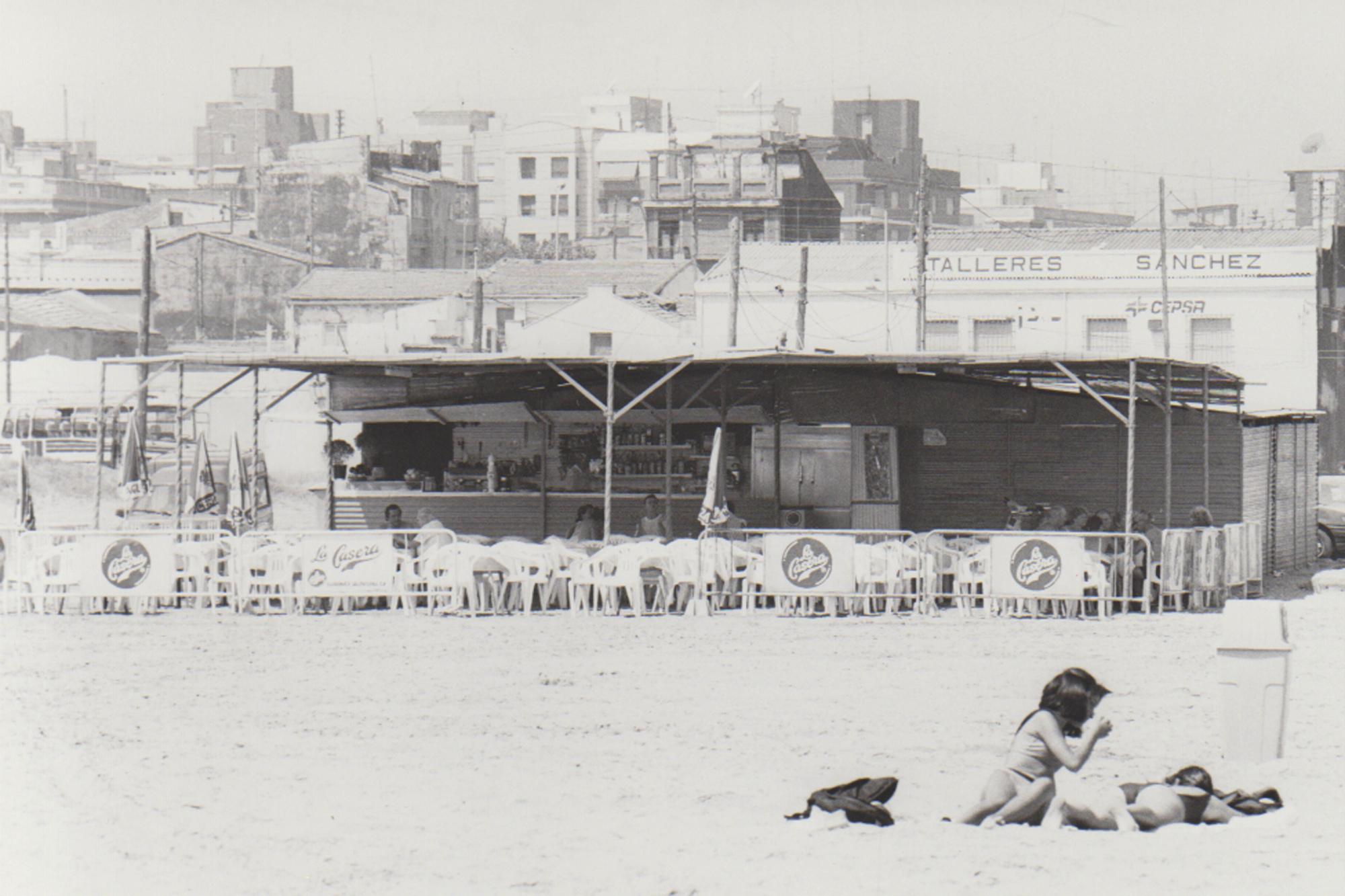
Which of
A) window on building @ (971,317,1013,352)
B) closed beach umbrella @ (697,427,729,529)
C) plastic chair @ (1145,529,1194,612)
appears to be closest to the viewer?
plastic chair @ (1145,529,1194,612)

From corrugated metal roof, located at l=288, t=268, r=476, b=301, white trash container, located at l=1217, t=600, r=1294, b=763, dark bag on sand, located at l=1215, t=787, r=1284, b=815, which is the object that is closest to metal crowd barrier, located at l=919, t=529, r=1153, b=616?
white trash container, located at l=1217, t=600, r=1294, b=763

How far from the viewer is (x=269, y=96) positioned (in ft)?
373

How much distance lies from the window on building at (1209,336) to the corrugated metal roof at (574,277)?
66.6 ft

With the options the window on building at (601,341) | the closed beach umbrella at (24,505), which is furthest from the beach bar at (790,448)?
the window on building at (601,341)

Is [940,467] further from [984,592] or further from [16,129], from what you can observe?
[16,129]

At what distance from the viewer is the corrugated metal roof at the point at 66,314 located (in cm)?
6016

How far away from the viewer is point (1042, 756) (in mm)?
9656

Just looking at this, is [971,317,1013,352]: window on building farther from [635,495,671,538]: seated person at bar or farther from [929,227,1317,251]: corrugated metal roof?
[635,495,671,538]: seated person at bar

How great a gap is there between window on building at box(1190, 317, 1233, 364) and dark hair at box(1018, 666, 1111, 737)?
116 feet

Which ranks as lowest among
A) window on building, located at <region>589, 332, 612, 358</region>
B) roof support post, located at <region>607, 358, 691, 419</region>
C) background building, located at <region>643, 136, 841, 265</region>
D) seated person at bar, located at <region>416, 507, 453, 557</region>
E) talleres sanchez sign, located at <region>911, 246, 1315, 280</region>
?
seated person at bar, located at <region>416, 507, 453, 557</region>

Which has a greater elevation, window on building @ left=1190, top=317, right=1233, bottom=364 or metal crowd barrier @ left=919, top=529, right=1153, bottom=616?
window on building @ left=1190, top=317, right=1233, bottom=364

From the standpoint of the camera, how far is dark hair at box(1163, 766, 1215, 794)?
10039mm

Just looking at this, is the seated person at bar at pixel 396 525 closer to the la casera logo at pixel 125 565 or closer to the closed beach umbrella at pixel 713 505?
the la casera logo at pixel 125 565

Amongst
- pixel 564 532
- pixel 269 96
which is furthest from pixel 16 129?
pixel 564 532
